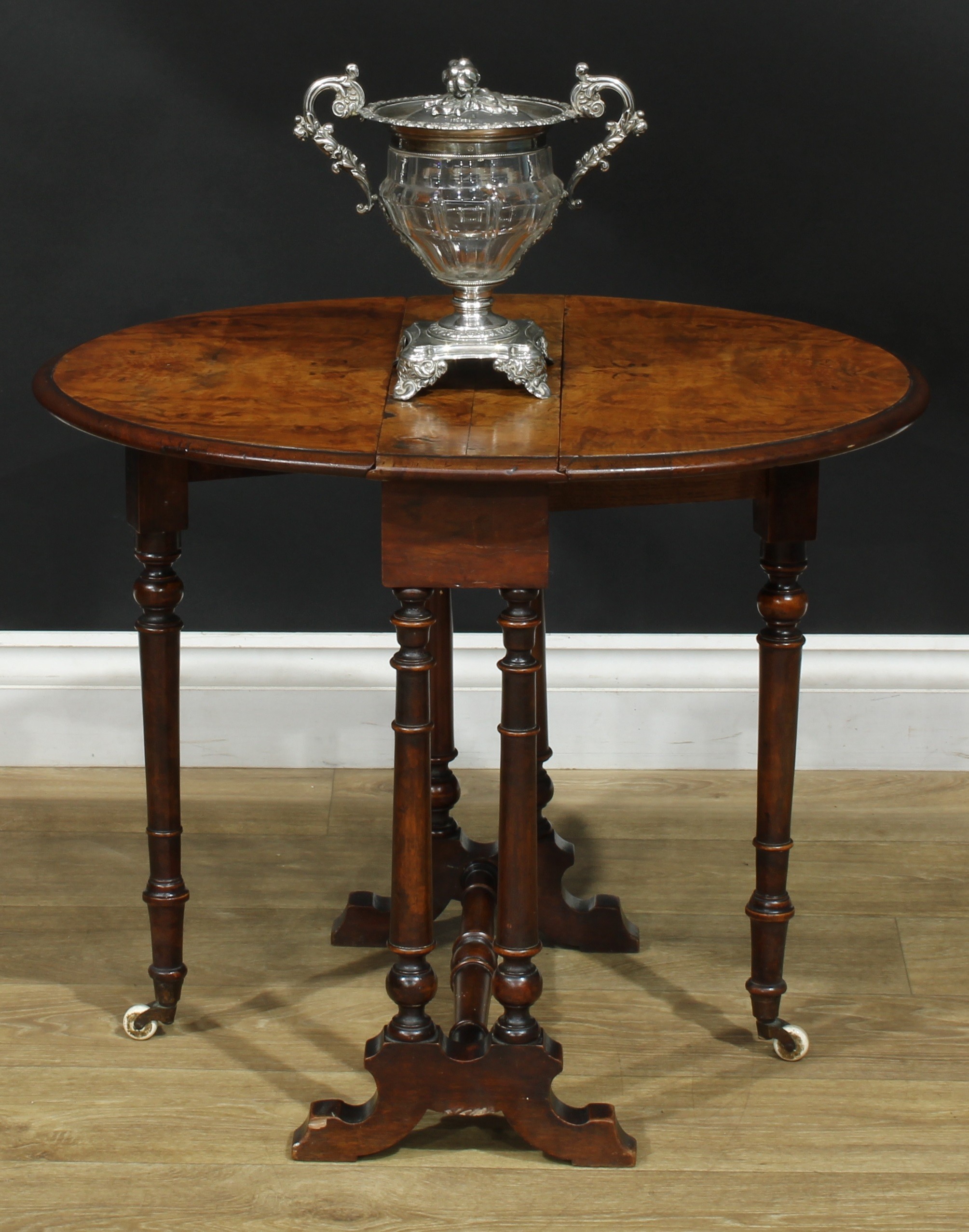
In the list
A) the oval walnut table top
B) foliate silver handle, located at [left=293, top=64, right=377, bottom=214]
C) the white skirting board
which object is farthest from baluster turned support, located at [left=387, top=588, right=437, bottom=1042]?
the white skirting board

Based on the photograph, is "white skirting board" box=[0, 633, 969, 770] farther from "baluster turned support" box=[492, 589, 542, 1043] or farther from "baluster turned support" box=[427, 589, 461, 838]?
"baluster turned support" box=[492, 589, 542, 1043]

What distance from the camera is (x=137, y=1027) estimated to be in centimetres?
198

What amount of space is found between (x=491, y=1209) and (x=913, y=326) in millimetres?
1561

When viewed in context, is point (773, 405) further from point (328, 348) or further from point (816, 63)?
point (816, 63)

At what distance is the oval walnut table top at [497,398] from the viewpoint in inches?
57.2

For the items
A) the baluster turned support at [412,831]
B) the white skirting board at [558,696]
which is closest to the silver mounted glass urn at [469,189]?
the baluster turned support at [412,831]

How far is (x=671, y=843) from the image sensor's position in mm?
2482

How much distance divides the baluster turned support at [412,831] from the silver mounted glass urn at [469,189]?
0.25m

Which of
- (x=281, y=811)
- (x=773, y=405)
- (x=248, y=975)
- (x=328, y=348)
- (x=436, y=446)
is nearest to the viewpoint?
(x=436, y=446)

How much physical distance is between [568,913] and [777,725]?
50 cm

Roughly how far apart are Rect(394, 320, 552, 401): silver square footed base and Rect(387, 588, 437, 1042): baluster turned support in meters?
0.23

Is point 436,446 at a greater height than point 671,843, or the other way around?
point 436,446

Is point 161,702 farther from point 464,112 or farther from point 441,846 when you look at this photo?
point 464,112

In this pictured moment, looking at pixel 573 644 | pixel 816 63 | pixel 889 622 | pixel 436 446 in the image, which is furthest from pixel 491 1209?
pixel 816 63
